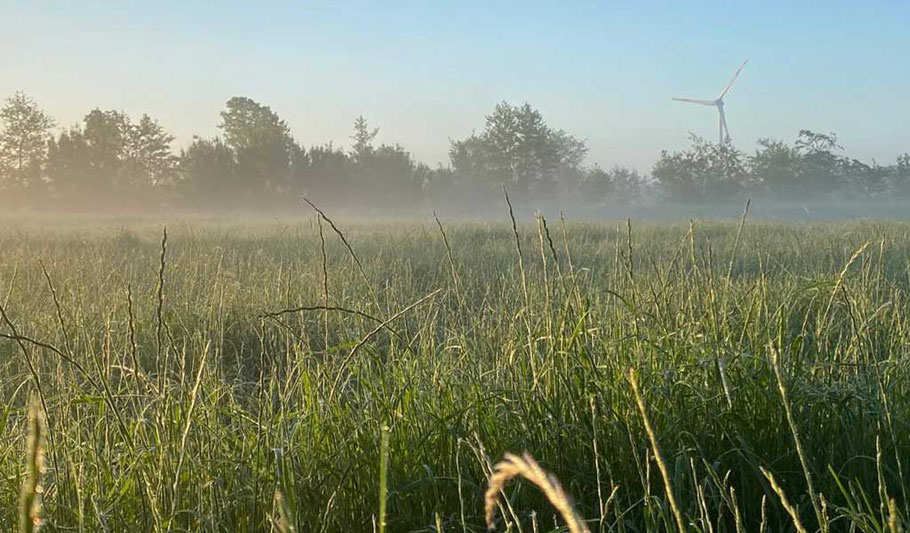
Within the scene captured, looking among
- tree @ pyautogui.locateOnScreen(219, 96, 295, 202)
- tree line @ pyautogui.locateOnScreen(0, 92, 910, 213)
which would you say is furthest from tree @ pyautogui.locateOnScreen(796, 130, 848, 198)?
tree @ pyautogui.locateOnScreen(219, 96, 295, 202)

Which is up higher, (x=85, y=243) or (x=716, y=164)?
(x=716, y=164)

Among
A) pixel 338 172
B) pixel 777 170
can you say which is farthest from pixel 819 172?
pixel 338 172

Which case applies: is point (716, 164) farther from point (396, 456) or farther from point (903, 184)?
point (396, 456)

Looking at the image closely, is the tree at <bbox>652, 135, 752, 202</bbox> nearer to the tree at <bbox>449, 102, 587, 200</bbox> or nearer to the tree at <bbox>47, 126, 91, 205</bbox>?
the tree at <bbox>449, 102, 587, 200</bbox>

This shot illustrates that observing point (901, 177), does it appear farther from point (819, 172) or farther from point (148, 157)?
point (148, 157)

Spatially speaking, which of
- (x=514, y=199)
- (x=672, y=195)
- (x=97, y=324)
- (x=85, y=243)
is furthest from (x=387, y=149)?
(x=97, y=324)

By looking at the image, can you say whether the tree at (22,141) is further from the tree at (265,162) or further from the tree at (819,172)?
the tree at (819,172)

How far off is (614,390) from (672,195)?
52189 millimetres

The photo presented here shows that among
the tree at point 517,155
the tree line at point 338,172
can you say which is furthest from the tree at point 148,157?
the tree at point 517,155

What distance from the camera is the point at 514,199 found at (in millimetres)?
49125

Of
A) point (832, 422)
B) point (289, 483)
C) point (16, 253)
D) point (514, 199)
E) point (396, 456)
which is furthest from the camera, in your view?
point (514, 199)

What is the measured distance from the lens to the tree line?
38.9 meters

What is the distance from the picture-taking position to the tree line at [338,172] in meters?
38.9

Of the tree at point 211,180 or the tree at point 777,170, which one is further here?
the tree at point 777,170
